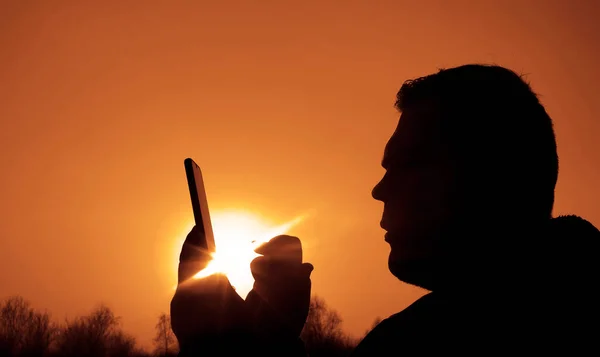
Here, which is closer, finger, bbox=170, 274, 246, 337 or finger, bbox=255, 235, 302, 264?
finger, bbox=170, 274, 246, 337


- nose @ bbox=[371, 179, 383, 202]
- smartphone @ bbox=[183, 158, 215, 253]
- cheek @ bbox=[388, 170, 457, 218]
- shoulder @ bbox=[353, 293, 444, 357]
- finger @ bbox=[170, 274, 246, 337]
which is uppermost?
smartphone @ bbox=[183, 158, 215, 253]

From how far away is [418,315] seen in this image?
75.4 inches

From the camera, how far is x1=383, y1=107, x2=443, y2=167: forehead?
1988 millimetres

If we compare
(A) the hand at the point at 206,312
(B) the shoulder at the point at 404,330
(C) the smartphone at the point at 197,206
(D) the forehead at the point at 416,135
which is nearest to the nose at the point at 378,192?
(D) the forehead at the point at 416,135

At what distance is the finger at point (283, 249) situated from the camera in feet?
8.04

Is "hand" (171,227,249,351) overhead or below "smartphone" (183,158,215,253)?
below

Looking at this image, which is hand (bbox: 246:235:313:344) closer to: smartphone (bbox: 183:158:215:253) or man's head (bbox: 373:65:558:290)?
smartphone (bbox: 183:158:215:253)

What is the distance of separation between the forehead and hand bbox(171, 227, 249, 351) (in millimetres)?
932

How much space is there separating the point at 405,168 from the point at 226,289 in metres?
0.95

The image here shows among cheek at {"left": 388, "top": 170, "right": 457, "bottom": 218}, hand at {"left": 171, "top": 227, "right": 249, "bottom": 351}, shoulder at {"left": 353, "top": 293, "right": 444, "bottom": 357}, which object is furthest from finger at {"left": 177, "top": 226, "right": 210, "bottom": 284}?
cheek at {"left": 388, "top": 170, "right": 457, "bottom": 218}

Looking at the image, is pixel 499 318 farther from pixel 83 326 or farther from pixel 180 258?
pixel 83 326

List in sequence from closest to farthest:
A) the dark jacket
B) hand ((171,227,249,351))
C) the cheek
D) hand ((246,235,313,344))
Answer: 1. the dark jacket
2. the cheek
3. hand ((171,227,249,351))
4. hand ((246,235,313,344))

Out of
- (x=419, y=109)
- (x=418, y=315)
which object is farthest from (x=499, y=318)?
(x=419, y=109)

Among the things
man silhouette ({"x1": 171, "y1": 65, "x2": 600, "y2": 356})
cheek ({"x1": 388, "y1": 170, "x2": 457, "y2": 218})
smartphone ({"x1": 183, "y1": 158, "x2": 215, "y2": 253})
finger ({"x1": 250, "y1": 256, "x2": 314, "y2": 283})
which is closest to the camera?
man silhouette ({"x1": 171, "y1": 65, "x2": 600, "y2": 356})
